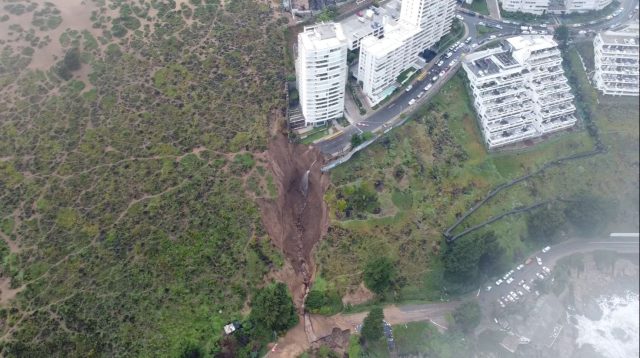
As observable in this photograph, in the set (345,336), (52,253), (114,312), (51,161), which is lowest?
(345,336)

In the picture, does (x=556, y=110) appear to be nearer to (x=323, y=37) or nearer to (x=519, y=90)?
(x=519, y=90)

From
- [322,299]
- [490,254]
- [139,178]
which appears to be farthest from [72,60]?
[490,254]

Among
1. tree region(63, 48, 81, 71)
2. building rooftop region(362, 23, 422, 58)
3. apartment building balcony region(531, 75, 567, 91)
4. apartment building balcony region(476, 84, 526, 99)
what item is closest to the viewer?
tree region(63, 48, 81, 71)

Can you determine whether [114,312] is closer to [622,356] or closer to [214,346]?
[214,346]

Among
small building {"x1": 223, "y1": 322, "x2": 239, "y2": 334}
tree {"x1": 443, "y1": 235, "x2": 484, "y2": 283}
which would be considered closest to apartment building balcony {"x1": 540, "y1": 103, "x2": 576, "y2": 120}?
tree {"x1": 443, "y1": 235, "x2": 484, "y2": 283}

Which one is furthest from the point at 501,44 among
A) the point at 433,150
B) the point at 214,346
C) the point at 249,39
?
the point at 214,346

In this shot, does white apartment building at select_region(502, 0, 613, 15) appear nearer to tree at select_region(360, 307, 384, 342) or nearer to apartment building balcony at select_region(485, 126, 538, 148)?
apartment building balcony at select_region(485, 126, 538, 148)
